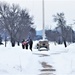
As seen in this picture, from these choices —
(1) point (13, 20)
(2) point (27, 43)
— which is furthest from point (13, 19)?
(2) point (27, 43)

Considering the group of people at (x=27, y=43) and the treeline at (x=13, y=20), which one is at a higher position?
the treeline at (x=13, y=20)

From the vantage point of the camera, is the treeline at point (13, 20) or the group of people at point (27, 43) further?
the treeline at point (13, 20)

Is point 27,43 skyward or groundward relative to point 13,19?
groundward

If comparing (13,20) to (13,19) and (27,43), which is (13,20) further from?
(27,43)

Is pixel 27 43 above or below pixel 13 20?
below

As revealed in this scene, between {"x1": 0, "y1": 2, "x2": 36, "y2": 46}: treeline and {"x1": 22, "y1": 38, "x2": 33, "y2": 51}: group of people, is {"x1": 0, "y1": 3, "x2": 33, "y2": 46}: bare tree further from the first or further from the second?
{"x1": 22, "y1": 38, "x2": 33, "y2": 51}: group of people

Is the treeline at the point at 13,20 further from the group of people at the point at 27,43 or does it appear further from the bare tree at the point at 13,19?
the group of people at the point at 27,43

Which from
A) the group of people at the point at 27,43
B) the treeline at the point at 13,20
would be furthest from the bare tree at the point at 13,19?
the group of people at the point at 27,43

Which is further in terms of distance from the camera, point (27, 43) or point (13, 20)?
point (13, 20)

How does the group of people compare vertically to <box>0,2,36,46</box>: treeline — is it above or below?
below

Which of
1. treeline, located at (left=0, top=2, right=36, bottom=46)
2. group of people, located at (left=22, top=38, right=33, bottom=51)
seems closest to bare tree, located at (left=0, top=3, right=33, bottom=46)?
treeline, located at (left=0, top=2, right=36, bottom=46)

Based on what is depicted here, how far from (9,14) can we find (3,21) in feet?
6.05

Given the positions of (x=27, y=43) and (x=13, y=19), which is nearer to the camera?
(x=27, y=43)

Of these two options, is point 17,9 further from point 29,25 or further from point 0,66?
point 0,66
